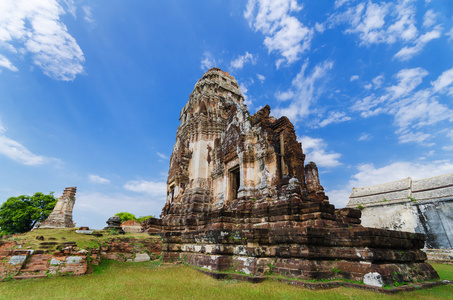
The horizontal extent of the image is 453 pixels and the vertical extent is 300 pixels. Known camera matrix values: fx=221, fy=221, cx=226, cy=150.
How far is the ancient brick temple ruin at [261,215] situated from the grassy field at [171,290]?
25.2 inches

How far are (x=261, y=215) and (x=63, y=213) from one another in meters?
23.8

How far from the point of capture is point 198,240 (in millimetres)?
8891

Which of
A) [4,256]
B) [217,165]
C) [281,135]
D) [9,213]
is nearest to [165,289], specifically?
[4,256]

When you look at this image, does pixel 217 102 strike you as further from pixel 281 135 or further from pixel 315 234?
pixel 315 234

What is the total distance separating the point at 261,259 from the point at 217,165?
7955mm

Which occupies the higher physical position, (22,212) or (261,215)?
(22,212)

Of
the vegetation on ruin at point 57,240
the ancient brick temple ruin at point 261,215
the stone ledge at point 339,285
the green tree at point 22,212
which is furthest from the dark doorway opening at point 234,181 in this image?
the green tree at point 22,212

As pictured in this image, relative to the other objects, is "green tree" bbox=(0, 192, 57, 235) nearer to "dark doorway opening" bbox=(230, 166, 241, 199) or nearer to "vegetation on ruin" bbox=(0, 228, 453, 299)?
"vegetation on ruin" bbox=(0, 228, 453, 299)

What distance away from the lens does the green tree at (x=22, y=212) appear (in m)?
30.0

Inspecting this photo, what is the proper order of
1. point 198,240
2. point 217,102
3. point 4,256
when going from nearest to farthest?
point 4,256 → point 198,240 → point 217,102

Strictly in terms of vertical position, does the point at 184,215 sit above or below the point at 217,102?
below

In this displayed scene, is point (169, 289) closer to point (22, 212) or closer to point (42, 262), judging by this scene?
point (42, 262)

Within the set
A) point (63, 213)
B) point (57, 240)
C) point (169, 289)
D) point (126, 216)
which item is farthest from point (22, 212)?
point (169, 289)

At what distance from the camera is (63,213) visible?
2298 cm
